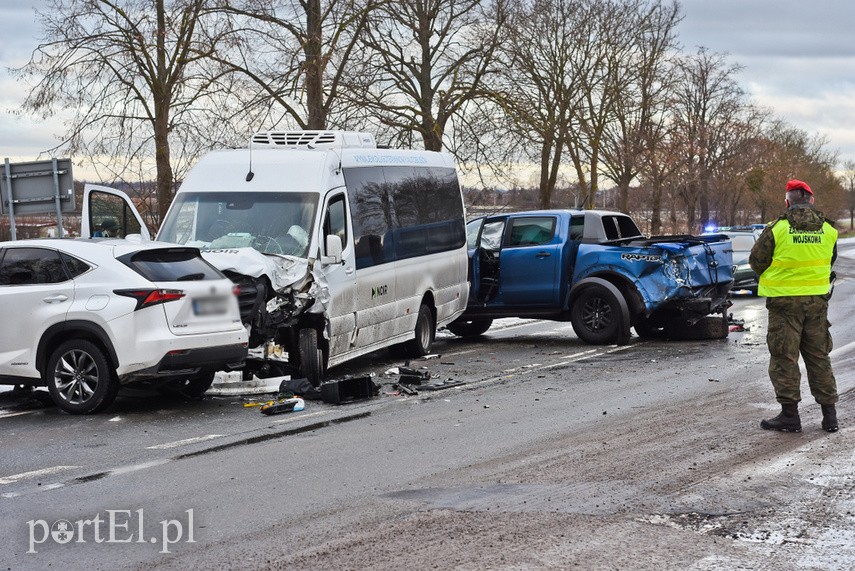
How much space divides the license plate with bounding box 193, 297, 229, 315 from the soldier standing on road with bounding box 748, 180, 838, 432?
21.1 ft

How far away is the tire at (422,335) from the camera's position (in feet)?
48.8

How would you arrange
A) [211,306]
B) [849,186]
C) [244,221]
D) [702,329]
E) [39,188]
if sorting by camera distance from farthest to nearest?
[849,186]
[39,188]
[702,329]
[244,221]
[211,306]

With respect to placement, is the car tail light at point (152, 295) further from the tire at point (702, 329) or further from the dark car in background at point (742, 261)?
the dark car in background at point (742, 261)

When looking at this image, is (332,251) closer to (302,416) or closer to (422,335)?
(302,416)

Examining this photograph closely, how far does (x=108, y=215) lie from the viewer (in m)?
12.6

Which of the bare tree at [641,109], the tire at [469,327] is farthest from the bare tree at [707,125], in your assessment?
the tire at [469,327]

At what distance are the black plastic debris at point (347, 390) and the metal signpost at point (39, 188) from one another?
9580 millimetres

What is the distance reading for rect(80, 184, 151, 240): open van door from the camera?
39.8 feet

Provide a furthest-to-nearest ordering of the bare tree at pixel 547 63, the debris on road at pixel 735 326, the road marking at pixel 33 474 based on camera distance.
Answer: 1. the bare tree at pixel 547 63
2. the debris on road at pixel 735 326
3. the road marking at pixel 33 474

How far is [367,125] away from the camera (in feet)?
94.7

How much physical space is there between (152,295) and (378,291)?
4.04 meters

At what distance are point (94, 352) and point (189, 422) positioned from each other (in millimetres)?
1085

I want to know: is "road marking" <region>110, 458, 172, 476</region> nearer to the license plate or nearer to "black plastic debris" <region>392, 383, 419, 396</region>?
"black plastic debris" <region>392, 383, 419, 396</region>

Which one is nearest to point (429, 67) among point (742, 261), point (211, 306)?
point (742, 261)
